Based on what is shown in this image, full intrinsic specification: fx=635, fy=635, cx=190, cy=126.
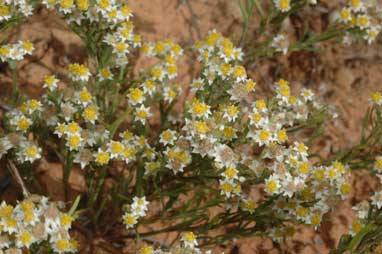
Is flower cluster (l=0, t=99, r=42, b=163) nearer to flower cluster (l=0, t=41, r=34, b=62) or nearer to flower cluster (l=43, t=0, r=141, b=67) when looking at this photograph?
flower cluster (l=0, t=41, r=34, b=62)

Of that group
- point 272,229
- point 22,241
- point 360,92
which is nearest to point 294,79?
point 360,92

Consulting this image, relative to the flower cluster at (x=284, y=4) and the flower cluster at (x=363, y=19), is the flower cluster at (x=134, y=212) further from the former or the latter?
the flower cluster at (x=363, y=19)

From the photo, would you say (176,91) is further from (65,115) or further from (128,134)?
(65,115)

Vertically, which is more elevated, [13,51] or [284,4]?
[284,4]

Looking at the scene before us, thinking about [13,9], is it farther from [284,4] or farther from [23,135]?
[284,4]

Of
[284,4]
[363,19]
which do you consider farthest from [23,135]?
[363,19]
